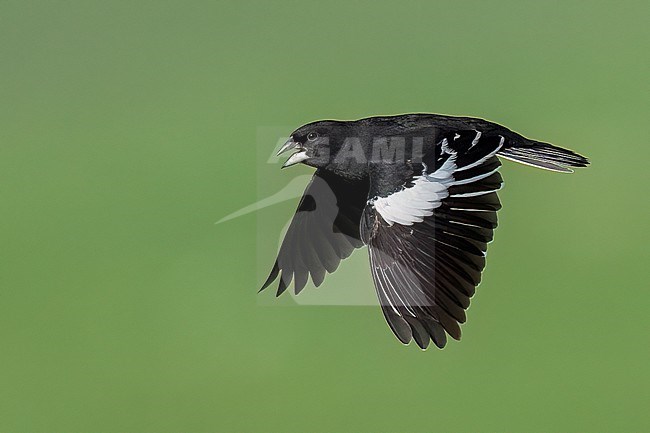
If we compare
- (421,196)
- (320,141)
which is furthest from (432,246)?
(320,141)

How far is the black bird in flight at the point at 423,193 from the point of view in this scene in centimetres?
109

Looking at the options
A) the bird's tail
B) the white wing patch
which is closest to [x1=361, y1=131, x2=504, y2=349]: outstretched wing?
the white wing patch

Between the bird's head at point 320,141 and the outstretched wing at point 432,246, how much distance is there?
0.15 metres

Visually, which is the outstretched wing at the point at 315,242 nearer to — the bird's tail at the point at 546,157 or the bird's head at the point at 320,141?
the bird's head at the point at 320,141

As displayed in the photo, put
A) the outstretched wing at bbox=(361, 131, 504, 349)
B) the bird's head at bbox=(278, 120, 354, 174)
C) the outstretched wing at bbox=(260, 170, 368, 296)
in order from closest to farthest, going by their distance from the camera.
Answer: the outstretched wing at bbox=(361, 131, 504, 349) → the bird's head at bbox=(278, 120, 354, 174) → the outstretched wing at bbox=(260, 170, 368, 296)

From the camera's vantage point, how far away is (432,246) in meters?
1.10

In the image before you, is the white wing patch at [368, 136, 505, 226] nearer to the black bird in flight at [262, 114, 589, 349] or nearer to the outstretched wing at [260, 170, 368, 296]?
the black bird in flight at [262, 114, 589, 349]

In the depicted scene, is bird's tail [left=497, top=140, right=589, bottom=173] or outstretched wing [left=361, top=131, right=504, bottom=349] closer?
outstretched wing [left=361, top=131, right=504, bottom=349]

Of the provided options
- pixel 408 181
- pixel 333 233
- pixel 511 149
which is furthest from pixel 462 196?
pixel 333 233

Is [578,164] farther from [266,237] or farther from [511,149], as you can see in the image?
[266,237]

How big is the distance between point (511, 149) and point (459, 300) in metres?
0.27

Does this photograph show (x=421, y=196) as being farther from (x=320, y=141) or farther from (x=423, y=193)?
(x=320, y=141)

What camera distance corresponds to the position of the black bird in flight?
109 cm

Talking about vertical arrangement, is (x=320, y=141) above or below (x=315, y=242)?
above
